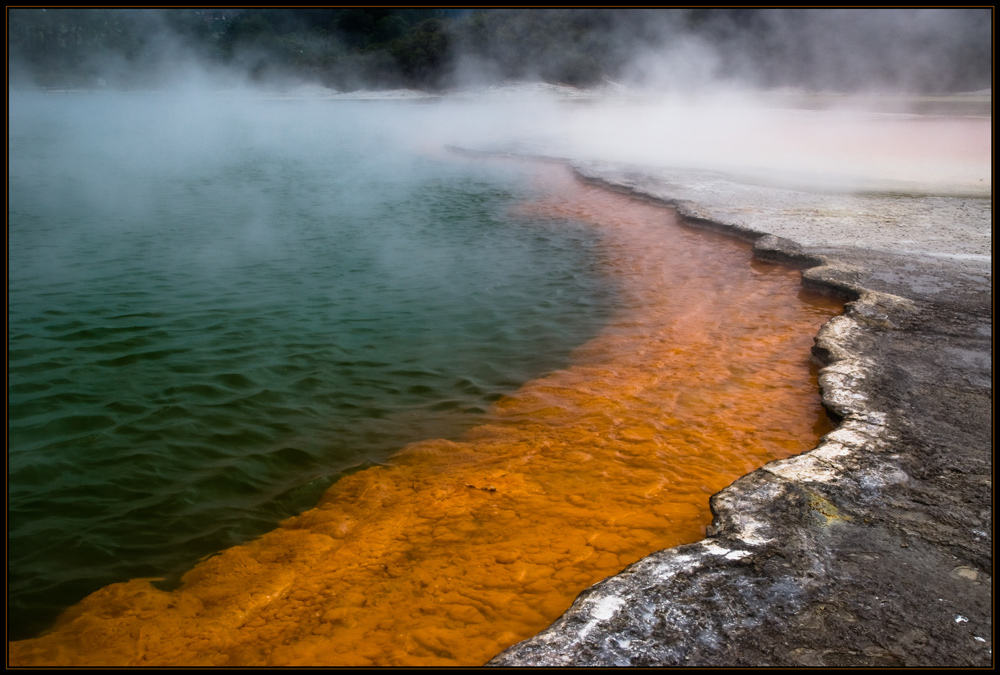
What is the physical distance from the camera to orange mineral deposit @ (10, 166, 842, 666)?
6.06ft

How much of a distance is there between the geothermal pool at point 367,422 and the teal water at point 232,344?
2cm

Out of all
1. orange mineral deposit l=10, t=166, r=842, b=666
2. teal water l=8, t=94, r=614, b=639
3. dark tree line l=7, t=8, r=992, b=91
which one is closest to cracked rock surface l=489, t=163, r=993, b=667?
orange mineral deposit l=10, t=166, r=842, b=666

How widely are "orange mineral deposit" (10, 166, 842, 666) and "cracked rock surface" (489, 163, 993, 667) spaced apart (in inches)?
10.9

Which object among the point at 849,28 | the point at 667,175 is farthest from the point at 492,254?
the point at 849,28

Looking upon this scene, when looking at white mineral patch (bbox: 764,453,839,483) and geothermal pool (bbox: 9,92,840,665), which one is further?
white mineral patch (bbox: 764,453,839,483)

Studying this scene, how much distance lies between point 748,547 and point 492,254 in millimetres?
4259

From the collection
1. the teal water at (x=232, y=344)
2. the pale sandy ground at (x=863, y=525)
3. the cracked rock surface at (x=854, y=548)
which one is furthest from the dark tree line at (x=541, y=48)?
the cracked rock surface at (x=854, y=548)

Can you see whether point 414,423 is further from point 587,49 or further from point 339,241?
point 587,49

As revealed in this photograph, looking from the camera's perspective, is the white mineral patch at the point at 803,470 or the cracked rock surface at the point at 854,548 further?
the white mineral patch at the point at 803,470

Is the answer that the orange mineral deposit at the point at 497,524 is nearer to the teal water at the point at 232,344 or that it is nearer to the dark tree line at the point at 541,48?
the teal water at the point at 232,344

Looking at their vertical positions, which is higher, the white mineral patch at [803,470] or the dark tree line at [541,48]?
the dark tree line at [541,48]

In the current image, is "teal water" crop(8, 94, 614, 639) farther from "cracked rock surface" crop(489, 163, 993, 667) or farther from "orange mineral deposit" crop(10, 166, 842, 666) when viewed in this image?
"cracked rock surface" crop(489, 163, 993, 667)

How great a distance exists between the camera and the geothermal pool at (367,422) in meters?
1.99

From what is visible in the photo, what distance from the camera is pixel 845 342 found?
3223 millimetres
